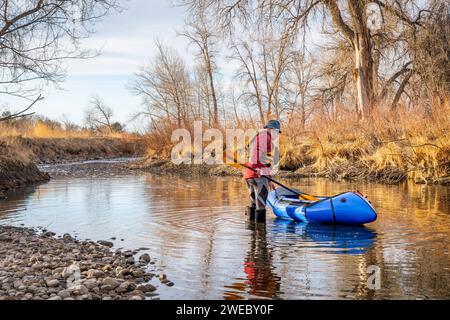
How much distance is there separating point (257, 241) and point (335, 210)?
1.86 m

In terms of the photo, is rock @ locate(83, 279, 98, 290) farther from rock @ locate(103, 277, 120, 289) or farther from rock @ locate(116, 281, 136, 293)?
rock @ locate(116, 281, 136, 293)

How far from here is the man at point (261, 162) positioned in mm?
9258

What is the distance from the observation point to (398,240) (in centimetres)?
788

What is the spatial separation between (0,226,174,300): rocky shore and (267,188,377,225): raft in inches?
135

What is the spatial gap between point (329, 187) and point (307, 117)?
6.89m

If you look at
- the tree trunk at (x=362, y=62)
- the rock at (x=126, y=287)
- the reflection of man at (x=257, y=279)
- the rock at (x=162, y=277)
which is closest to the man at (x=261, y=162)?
the reflection of man at (x=257, y=279)

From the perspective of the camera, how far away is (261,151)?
366 inches

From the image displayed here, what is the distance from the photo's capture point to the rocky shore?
4953mm

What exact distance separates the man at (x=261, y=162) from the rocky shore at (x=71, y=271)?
2.88m

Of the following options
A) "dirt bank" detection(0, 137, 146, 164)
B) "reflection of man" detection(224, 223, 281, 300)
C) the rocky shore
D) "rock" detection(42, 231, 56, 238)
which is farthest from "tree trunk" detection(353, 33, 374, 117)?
the rocky shore
